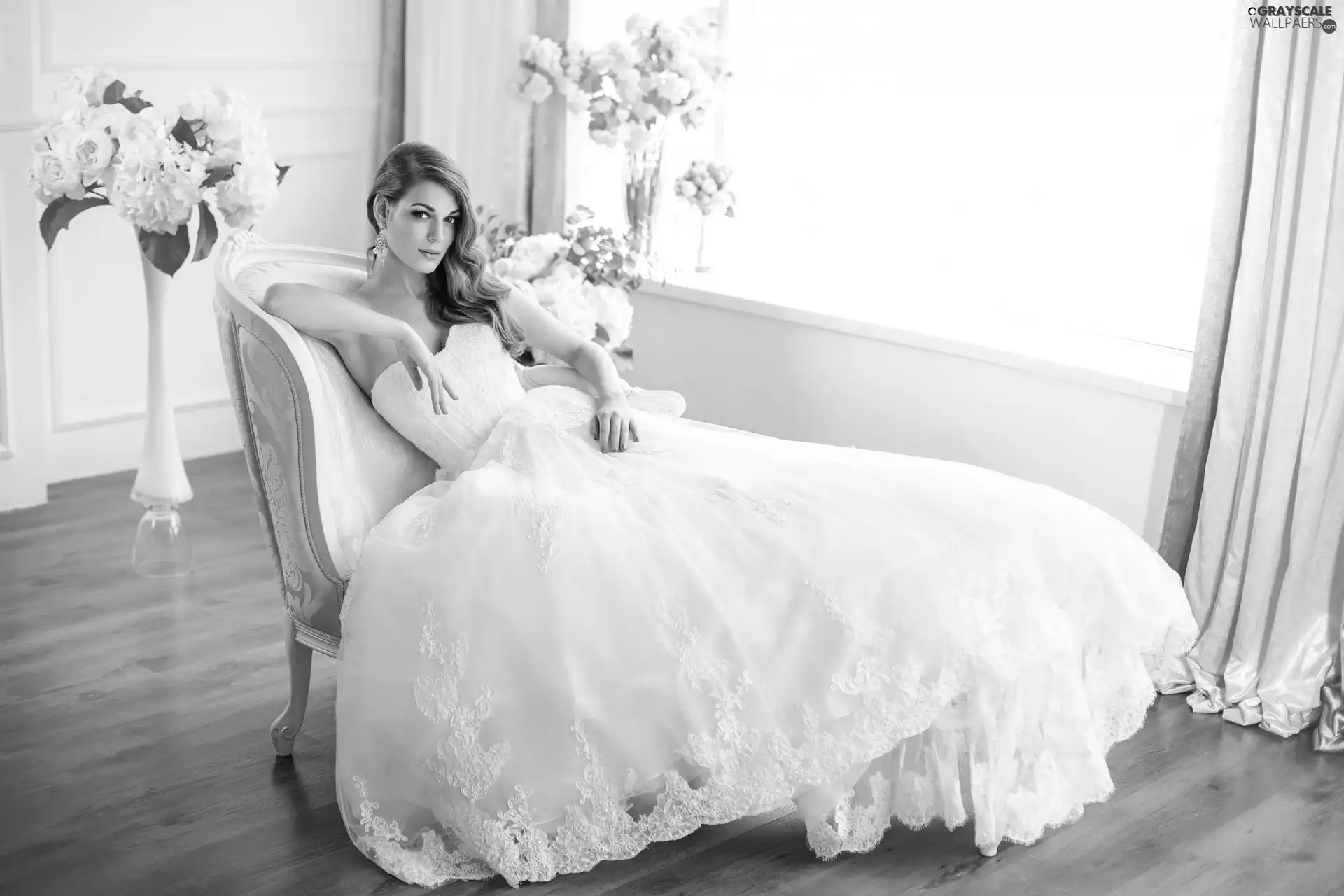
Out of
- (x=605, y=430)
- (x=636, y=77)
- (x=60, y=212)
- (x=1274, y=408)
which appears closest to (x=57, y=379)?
(x=60, y=212)

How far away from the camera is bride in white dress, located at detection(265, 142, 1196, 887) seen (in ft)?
7.87

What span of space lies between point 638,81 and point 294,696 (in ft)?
7.36

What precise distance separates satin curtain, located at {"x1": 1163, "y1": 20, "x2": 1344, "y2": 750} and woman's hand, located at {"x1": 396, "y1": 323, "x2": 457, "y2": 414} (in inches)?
69.9

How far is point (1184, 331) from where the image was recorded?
3822 mm

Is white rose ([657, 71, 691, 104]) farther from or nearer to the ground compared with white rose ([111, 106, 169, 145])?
farther from the ground

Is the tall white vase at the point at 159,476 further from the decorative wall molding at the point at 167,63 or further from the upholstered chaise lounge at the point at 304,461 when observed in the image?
the decorative wall molding at the point at 167,63

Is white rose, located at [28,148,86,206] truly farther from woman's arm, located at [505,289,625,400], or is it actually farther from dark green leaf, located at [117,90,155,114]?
woman's arm, located at [505,289,625,400]

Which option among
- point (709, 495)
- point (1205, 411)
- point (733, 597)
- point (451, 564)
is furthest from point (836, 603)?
point (1205, 411)

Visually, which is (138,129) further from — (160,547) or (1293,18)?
(1293,18)

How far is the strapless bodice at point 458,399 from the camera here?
2.90 metres

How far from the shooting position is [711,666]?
2.40 m

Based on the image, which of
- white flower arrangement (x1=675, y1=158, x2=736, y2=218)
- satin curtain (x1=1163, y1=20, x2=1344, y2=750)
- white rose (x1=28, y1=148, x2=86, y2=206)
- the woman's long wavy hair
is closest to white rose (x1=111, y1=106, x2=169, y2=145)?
white rose (x1=28, y1=148, x2=86, y2=206)

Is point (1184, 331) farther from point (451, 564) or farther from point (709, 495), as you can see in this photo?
point (451, 564)

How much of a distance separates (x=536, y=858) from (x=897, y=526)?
868mm
